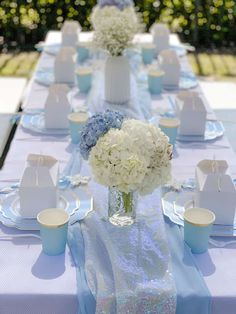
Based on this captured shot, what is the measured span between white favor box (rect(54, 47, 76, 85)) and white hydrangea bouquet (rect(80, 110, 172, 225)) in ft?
4.96

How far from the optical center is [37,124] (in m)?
2.50

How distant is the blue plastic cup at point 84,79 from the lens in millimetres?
2938

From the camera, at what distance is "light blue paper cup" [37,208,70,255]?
154cm

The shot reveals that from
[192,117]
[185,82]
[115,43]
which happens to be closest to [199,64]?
[185,82]

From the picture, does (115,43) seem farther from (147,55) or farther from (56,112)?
(147,55)

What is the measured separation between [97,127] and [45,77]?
1681mm

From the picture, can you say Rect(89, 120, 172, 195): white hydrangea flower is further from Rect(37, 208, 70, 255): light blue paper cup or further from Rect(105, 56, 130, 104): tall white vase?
Rect(105, 56, 130, 104): tall white vase

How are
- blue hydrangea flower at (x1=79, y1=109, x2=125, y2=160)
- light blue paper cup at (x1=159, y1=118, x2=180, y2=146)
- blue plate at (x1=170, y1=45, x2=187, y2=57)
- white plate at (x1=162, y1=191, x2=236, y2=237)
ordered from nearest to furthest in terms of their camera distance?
blue hydrangea flower at (x1=79, y1=109, x2=125, y2=160), white plate at (x1=162, y1=191, x2=236, y2=237), light blue paper cup at (x1=159, y1=118, x2=180, y2=146), blue plate at (x1=170, y1=45, x2=187, y2=57)

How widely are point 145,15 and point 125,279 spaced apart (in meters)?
4.73

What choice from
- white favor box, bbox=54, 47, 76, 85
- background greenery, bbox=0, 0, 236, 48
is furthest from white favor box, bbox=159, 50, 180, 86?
background greenery, bbox=0, 0, 236, 48

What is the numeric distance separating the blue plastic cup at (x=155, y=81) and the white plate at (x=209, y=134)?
477mm

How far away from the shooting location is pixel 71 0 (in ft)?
18.9

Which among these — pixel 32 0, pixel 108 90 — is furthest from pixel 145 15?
pixel 108 90

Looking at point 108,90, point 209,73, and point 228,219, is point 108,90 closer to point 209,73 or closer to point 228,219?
point 228,219
